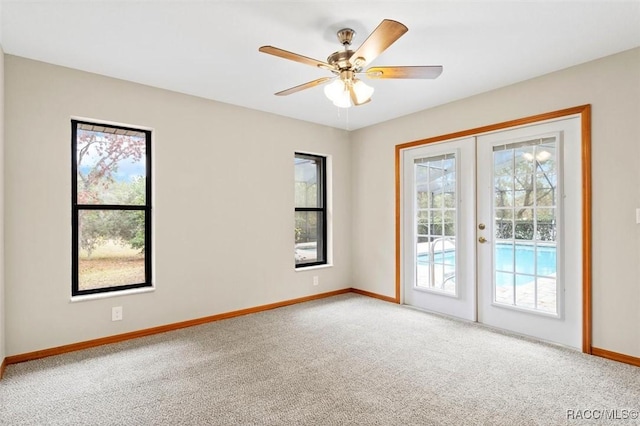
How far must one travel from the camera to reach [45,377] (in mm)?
2533

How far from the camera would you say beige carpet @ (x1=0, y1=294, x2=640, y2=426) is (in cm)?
207

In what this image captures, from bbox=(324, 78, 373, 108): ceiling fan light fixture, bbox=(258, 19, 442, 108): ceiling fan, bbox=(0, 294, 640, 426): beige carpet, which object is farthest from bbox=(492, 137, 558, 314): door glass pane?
bbox=(324, 78, 373, 108): ceiling fan light fixture

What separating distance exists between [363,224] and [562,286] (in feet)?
8.35

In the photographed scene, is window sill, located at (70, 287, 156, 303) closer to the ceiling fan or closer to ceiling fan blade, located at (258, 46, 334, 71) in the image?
the ceiling fan

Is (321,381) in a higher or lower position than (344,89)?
lower

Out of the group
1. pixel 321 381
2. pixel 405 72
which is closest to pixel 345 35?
pixel 405 72

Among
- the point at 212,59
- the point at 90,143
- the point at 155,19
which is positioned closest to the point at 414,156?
the point at 212,59

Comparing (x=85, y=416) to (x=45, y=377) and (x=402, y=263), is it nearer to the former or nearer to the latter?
(x=45, y=377)

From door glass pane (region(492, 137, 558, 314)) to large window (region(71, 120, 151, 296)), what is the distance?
358 cm

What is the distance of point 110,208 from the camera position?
3.28 meters

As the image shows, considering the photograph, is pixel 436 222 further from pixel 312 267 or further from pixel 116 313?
pixel 116 313

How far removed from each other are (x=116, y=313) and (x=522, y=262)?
3.90m

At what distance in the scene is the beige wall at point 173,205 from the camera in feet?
9.25

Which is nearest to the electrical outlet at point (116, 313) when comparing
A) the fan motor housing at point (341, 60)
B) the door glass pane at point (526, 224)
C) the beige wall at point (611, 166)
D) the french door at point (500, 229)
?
the fan motor housing at point (341, 60)
